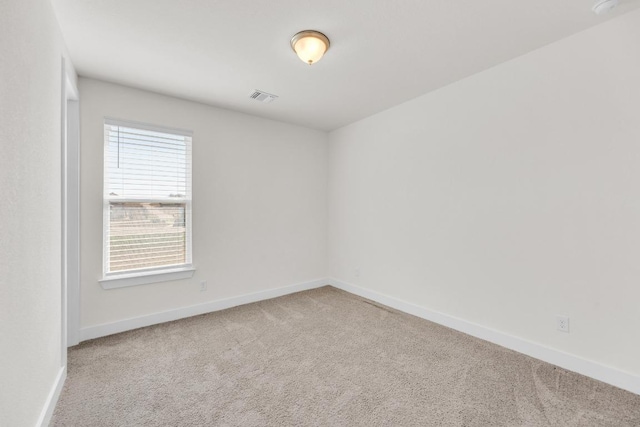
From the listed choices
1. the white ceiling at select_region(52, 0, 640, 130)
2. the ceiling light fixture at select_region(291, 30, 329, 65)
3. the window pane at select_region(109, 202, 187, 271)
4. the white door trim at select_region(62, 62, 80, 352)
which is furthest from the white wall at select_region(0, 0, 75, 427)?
the ceiling light fixture at select_region(291, 30, 329, 65)

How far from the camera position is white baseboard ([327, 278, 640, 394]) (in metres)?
1.97

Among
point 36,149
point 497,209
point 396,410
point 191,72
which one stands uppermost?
point 191,72

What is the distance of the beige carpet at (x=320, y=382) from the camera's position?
1716 mm

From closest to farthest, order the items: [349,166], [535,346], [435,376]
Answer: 1. [435,376]
2. [535,346]
3. [349,166]

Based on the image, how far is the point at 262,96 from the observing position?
321 centimetres

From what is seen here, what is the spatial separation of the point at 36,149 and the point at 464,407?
2.90 metres

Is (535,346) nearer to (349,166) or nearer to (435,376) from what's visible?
(435,376)

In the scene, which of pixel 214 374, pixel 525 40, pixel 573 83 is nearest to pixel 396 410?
pixel 214 374

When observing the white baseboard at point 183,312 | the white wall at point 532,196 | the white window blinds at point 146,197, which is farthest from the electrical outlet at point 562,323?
the white window blinds at point 146,197

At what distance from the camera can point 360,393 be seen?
1.93 meters

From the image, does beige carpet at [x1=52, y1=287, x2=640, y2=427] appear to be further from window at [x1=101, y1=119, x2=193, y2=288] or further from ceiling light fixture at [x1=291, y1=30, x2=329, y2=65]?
ceiling light fixture at [x1=291, y1=30, x2=329, y2=65]

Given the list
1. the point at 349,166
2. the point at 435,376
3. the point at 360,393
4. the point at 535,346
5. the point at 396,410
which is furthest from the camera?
the point at 349,166

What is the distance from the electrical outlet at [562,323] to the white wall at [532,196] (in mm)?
44

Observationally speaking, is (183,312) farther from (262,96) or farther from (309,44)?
(309,44)
